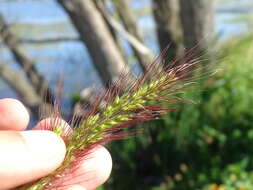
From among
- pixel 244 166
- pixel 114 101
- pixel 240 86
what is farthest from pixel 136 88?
pixel 240 86

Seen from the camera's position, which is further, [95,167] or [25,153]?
[95,167]

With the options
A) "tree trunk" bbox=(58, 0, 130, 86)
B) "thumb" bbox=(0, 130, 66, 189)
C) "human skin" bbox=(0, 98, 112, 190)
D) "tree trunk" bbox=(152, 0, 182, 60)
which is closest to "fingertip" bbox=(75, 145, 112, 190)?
"human skin" bbox=(0, 98, 112, 190)

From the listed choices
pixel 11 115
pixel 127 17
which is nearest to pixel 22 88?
pixel 127 17

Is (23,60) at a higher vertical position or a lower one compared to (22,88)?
higher

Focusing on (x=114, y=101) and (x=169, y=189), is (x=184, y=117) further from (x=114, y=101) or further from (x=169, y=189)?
(x=114, y=101)

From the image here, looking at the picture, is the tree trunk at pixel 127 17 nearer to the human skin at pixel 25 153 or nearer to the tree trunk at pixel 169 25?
the tree trunk at pixel 169 25

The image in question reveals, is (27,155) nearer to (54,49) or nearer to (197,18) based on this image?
(197,18)

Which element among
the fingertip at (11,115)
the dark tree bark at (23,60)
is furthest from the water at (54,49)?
the fingertip at (11,115)
